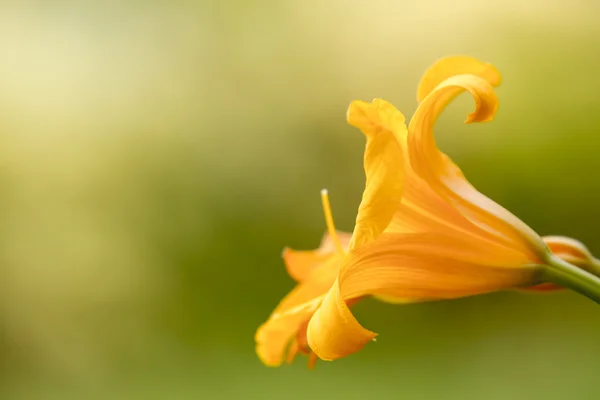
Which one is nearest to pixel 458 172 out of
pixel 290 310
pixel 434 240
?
pixel 434 240

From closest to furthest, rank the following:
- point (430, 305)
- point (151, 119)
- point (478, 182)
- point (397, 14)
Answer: point (478, 182)
point (430, 305)
point (397, 14)
point (151, 119)

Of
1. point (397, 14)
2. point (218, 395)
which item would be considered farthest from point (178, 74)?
point (218, 395)

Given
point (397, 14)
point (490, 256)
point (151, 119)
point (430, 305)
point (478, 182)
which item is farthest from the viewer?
point (151, 119)

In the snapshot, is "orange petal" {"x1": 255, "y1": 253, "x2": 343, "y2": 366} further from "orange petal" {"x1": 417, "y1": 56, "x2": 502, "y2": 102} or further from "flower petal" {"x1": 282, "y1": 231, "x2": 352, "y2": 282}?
"orange petal" {"x1": 417, "y1": 56, "x2": 502, "y2": 102}

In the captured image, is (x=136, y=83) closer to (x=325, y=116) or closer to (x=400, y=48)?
(x=325, y=116)

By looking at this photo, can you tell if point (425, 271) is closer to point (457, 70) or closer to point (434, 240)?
point (434, 240)

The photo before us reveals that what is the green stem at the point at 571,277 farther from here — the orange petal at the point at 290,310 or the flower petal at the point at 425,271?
the orange petal at the point at 290,310

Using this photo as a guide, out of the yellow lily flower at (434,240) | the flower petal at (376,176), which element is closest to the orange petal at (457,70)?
the yellow lily flower at (434,240)

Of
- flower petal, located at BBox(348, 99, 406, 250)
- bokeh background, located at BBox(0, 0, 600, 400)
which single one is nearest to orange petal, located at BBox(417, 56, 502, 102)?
flower petal, located at BBox(348, 99, 406, 250)
